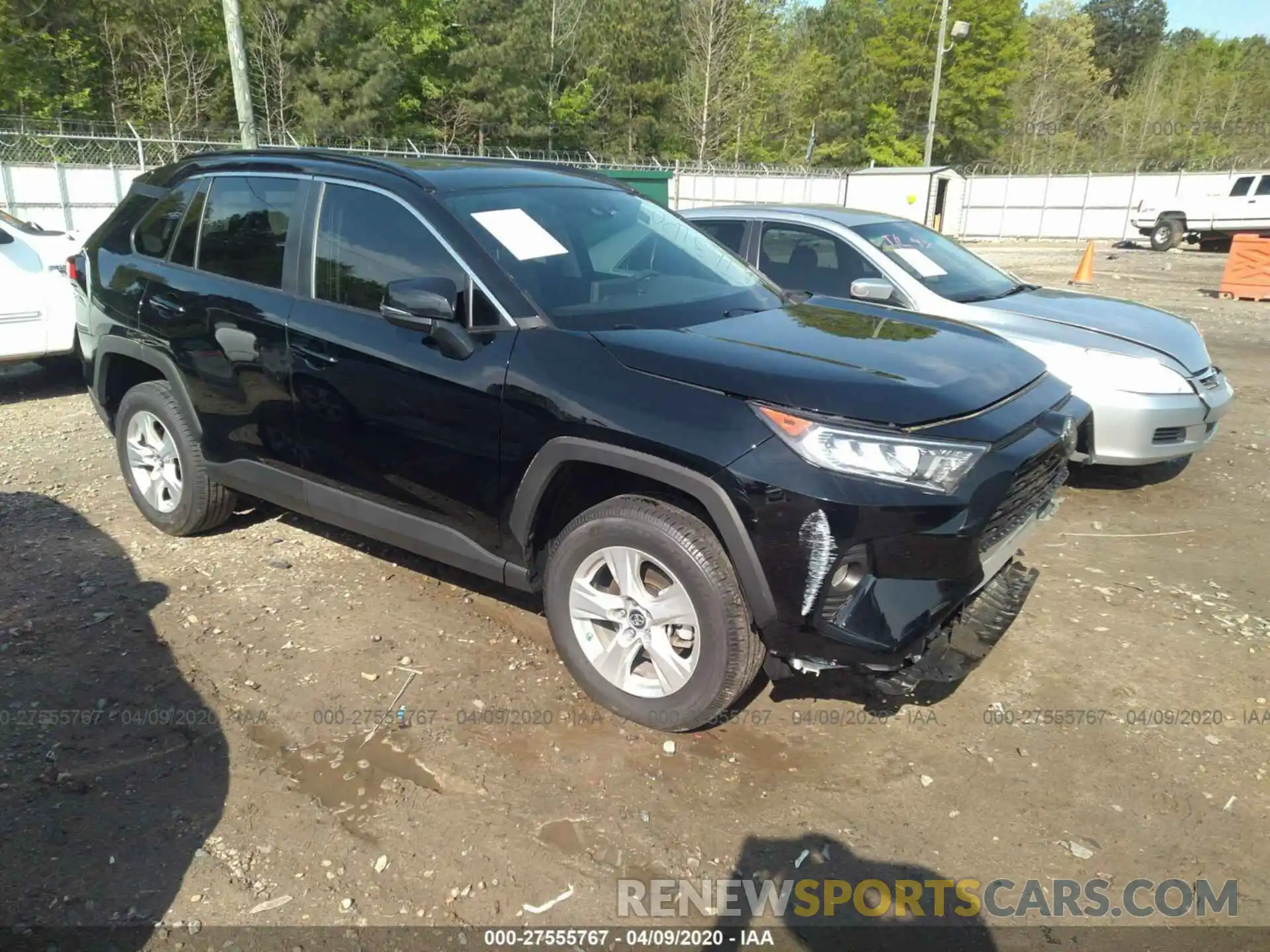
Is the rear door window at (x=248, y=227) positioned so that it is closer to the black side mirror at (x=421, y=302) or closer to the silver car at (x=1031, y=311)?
the black side mirror at (x=421, y=302)

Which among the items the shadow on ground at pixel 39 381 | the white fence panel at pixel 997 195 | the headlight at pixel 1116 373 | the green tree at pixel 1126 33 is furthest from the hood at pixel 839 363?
the green tree at pixel 1126 33

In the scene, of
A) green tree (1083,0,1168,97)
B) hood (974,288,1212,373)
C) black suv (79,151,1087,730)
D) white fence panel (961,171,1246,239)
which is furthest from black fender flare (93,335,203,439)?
green tree (1083,0,1168,97)

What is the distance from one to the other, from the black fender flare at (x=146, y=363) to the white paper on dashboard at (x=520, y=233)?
6.15 feet

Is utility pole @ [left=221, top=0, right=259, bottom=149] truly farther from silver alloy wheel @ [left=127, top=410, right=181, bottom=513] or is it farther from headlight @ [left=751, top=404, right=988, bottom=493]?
headlight @ [left=751, top=404, right=988, bottom=493]

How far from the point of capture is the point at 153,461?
479cm

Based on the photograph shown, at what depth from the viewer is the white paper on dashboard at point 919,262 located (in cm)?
607

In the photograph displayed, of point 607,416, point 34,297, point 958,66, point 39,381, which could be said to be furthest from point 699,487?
point 958,66

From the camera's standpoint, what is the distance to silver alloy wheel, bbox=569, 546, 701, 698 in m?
A: 3.06

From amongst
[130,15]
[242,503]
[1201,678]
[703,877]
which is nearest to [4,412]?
[242,503]

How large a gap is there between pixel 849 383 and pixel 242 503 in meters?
3.73

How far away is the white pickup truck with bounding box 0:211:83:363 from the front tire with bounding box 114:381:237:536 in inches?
130

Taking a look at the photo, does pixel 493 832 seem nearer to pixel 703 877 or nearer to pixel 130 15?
pixel 703 877

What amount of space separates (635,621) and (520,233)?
1590 millimetres

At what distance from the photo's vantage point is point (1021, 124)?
63.1 m
